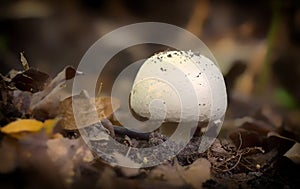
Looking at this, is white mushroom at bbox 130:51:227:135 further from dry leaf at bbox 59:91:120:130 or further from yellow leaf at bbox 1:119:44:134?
yellow leaf at bbox 1:119:44:134


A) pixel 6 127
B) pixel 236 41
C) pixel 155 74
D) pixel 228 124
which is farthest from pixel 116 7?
pixel 6 127

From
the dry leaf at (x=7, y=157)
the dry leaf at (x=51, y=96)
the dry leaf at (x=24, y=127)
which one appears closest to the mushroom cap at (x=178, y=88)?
the dry leaf at (x=51, y=96)

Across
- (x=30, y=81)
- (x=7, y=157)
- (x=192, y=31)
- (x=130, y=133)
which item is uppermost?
(x=192, y=31)

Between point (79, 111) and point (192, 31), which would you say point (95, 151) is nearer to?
point (79, 111)

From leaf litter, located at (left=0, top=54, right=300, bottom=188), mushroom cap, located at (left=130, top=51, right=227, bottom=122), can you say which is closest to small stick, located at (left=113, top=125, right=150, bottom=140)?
leaf litter, located at (left=0, top=54, right=300, bottom=188)

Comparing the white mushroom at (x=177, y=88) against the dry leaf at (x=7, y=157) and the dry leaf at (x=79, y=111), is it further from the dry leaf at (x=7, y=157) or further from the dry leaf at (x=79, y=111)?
the dry leaf at (x=7, y=157)

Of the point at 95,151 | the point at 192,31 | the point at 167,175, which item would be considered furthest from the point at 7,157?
the point at 192,31

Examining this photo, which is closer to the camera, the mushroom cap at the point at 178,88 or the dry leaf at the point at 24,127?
the dry leaf at the point at 24,127
